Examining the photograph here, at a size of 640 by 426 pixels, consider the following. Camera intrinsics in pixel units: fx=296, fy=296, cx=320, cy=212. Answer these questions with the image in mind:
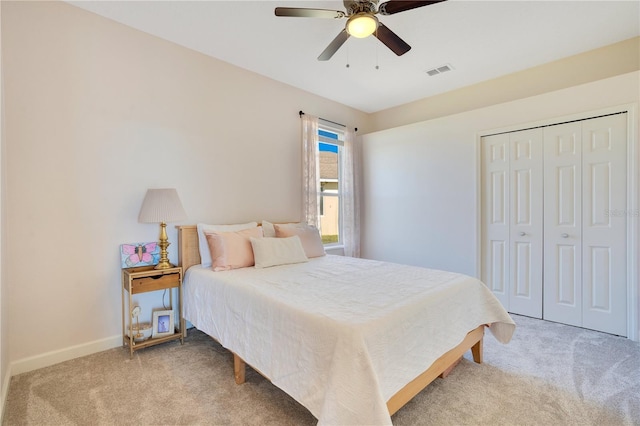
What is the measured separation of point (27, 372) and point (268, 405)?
1.84 metres

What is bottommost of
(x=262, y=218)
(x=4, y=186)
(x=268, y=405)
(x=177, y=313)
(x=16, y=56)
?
(x=268, y=405)

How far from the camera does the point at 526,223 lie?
3.29 metres

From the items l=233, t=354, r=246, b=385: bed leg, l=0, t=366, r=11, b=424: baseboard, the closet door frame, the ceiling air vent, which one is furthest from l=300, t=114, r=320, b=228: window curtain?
the closet door frame

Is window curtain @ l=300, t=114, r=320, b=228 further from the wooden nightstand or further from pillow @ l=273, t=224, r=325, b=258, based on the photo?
the wooden nightstand

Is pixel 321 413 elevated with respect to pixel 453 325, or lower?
lower

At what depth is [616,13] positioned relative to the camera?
2465 mm

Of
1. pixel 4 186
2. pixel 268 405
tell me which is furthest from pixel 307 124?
pixel 268 405

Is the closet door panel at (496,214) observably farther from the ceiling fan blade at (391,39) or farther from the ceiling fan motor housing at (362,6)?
the ceiling fan motor housing at (362,6)

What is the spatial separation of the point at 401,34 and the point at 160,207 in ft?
8.69

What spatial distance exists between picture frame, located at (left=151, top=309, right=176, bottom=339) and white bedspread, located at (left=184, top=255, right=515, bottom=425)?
0.71 feet

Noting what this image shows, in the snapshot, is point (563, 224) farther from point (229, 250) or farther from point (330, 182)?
point (229, 250)

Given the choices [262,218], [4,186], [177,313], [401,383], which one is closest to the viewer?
[401,383]

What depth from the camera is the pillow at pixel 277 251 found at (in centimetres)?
271

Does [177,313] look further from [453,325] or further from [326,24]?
[326,24]
